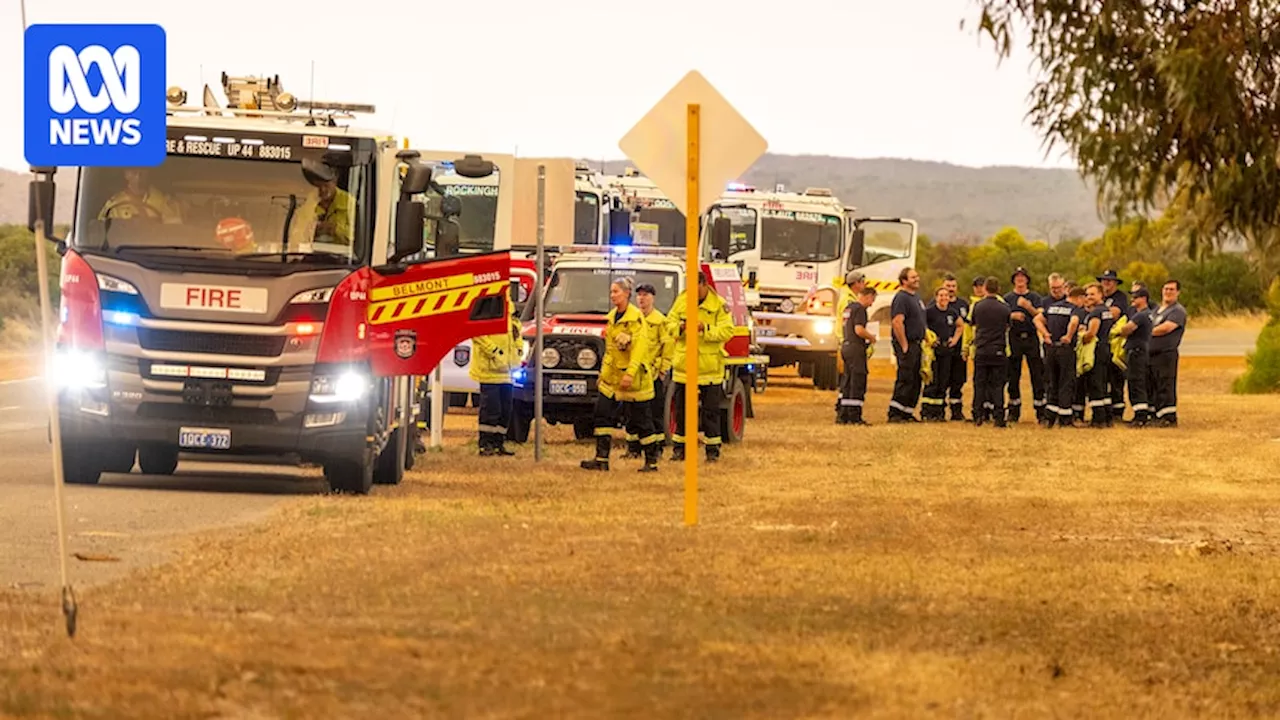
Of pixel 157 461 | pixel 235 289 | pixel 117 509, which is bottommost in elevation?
pixel 117 509

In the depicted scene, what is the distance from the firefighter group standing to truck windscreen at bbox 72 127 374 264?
1296cm

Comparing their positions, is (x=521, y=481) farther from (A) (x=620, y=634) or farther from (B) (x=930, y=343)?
(B) (x=930, y=343)

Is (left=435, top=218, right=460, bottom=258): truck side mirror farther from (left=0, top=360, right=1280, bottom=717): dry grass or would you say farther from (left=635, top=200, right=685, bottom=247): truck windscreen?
(left=635, top=200, right=685, bottom=247): truck windscreen

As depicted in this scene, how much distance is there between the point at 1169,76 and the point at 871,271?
37143mm

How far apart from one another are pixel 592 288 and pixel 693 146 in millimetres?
10668

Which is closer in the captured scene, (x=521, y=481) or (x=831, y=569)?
(x=831, y=569)

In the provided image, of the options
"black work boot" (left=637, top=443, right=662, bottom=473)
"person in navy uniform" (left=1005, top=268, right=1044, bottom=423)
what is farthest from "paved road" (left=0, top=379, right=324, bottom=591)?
"person in navy uniform" (left=1005, top=268, right=1044, bottom=423)

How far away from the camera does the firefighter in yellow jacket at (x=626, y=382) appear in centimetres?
2153

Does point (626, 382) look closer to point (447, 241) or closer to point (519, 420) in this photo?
point (447, 241)

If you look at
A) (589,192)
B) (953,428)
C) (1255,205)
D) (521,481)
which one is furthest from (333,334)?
(589,192)

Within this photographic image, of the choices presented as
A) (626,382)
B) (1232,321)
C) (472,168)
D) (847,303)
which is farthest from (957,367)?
(1232,321)

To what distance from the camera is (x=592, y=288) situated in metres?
26.2

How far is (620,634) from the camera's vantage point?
35.2 feet

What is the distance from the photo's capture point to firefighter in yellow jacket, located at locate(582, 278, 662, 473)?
70.6 feet
